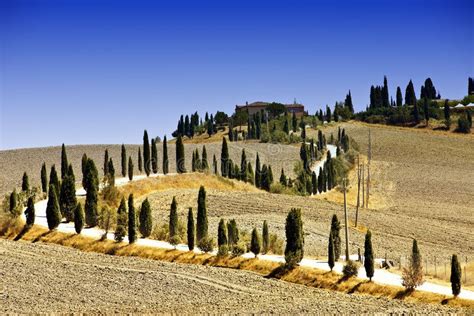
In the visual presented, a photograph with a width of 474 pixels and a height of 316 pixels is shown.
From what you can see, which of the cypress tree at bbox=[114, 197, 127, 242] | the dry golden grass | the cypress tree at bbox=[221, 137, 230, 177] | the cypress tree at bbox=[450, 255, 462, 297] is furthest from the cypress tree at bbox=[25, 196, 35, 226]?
the cypress tree at bbox=[221, 137, 230, 177]

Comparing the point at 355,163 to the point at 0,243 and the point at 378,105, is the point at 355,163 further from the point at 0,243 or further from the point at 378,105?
the point at 0,243

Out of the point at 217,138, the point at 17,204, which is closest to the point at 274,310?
the point at 17,204

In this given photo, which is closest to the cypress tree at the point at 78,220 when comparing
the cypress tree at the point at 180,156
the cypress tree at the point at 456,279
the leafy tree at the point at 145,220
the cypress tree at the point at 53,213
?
the cypress tree at the point at 53,213

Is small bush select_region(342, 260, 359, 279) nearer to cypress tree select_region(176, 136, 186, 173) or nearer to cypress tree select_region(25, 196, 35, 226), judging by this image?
cypress tree select_region(25, 196, 35, 226)

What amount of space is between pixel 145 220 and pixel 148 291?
14260mm

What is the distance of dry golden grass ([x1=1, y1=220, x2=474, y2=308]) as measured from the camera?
117 feet

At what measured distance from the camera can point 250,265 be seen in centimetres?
4131

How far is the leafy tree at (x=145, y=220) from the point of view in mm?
48344

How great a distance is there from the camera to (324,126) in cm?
14738

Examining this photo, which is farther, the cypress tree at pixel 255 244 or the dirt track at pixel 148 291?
the cypress tree at pixel 255 244

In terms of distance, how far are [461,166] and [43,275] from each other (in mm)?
86323

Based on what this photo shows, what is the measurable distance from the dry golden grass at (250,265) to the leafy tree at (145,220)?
3.23 m

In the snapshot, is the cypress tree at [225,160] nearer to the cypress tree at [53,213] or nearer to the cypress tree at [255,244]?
the cypress tree at [53,213]

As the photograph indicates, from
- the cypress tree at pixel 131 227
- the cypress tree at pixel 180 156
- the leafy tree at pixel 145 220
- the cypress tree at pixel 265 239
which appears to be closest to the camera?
the cypress tree at pixel 265 239
